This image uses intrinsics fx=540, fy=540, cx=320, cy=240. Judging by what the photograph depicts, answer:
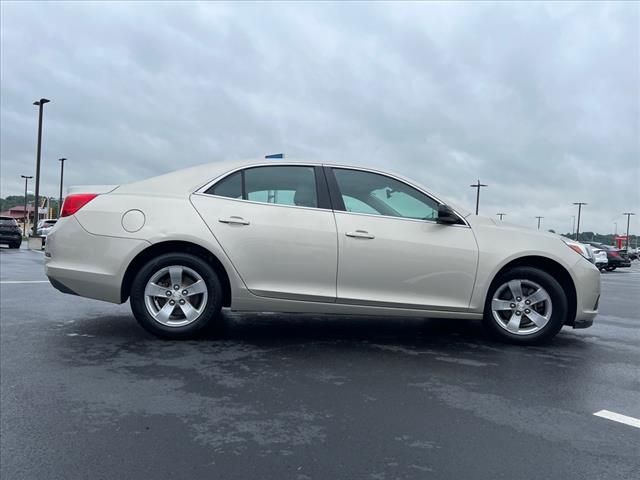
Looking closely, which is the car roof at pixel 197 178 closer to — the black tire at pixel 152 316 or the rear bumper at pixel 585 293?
the black tire at pixel 152 316

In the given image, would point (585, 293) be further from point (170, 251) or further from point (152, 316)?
point (152, 316)

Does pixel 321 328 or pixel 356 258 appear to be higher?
pixel 356 258

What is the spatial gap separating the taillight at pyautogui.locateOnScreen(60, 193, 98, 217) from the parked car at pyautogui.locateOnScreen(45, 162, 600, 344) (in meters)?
0.01

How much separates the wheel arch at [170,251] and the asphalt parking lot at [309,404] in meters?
0.49

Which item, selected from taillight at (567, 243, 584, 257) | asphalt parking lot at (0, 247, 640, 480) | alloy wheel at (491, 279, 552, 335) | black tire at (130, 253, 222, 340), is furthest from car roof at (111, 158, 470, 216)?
asphalt parking lot at (0, 247, 640, 480)

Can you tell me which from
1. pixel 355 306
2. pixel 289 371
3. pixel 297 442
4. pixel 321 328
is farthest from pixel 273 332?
pixel 297 442

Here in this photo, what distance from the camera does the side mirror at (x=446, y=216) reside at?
4906mm

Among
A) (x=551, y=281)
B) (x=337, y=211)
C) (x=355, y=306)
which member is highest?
(x=337, y=211)

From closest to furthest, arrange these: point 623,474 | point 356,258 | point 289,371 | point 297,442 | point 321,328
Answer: point 623,474 < point 297,442 < point 289,371 < point 356,258 < point 321,328

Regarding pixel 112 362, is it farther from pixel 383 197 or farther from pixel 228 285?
pixel 383 197

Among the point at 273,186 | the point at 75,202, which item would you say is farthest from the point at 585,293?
the point at 75,202

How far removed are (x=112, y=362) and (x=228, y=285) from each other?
1183 millimetres

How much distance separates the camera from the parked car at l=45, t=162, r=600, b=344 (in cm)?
470

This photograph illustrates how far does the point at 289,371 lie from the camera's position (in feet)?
13.0
